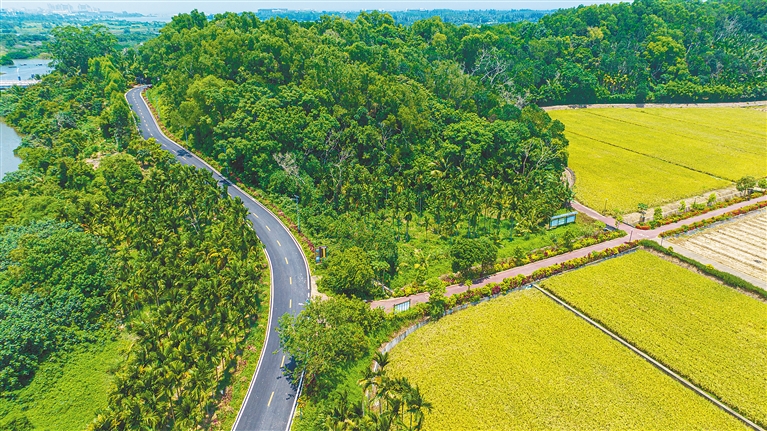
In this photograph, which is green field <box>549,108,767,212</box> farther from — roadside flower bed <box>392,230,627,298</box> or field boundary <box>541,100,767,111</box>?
roadside flower bed <box>392,230,627,298</box>

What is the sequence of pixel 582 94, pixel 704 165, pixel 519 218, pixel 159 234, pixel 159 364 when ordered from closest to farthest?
pixel 159 364 → pixel 159 234 → pixel 519 218 → pixel 704 165 → pixel 582 94

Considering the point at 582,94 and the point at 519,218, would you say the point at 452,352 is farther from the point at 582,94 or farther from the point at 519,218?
the point at 582,94

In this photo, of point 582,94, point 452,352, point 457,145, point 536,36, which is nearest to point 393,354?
point 452,352

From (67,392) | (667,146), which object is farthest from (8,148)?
(667,146)

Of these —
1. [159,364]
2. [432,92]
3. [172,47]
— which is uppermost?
[172,47]

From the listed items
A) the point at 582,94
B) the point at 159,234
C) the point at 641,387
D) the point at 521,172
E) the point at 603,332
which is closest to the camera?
the point at 641,387

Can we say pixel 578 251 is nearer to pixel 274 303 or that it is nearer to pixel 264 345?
pixel 274 303

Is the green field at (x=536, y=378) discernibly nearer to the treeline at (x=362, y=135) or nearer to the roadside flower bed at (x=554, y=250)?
the roadside flower bed at (x=554, y=250)

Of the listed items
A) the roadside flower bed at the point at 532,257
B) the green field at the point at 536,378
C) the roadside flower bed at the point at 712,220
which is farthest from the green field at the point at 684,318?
the roadside flower bed at the point at 712,220
